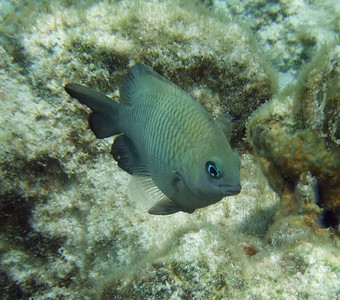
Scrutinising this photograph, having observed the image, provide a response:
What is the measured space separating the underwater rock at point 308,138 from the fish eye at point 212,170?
1340 mm

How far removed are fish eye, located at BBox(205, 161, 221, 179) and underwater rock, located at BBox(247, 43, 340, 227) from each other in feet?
4.40

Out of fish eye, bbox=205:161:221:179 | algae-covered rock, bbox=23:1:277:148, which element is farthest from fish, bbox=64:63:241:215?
algae-covered rock, bbox=23:1:277:148

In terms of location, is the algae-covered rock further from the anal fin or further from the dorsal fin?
the anal fin

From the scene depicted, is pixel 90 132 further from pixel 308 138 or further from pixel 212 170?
pixel 308 138

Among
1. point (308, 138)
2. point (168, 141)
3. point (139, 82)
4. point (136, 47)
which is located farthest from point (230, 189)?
point (136, 47)

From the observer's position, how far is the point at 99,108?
2.24 meters

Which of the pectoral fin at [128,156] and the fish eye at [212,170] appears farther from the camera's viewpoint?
the pectoral fin at [128,156]

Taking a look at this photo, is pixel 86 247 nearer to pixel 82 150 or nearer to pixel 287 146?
pixel 82 150

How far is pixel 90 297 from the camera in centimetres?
359

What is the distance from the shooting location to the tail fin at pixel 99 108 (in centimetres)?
210

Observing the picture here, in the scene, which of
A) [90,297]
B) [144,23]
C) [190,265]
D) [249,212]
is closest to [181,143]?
[190,265]

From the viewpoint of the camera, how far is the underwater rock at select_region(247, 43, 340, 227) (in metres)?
2.44

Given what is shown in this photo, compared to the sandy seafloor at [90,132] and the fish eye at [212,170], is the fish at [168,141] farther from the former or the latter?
the sandy seafloor at [90,132]

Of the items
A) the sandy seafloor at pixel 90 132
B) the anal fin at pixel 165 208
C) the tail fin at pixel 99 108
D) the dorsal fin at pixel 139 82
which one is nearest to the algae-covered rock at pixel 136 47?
the sandy seafloor at pixel 90 132
